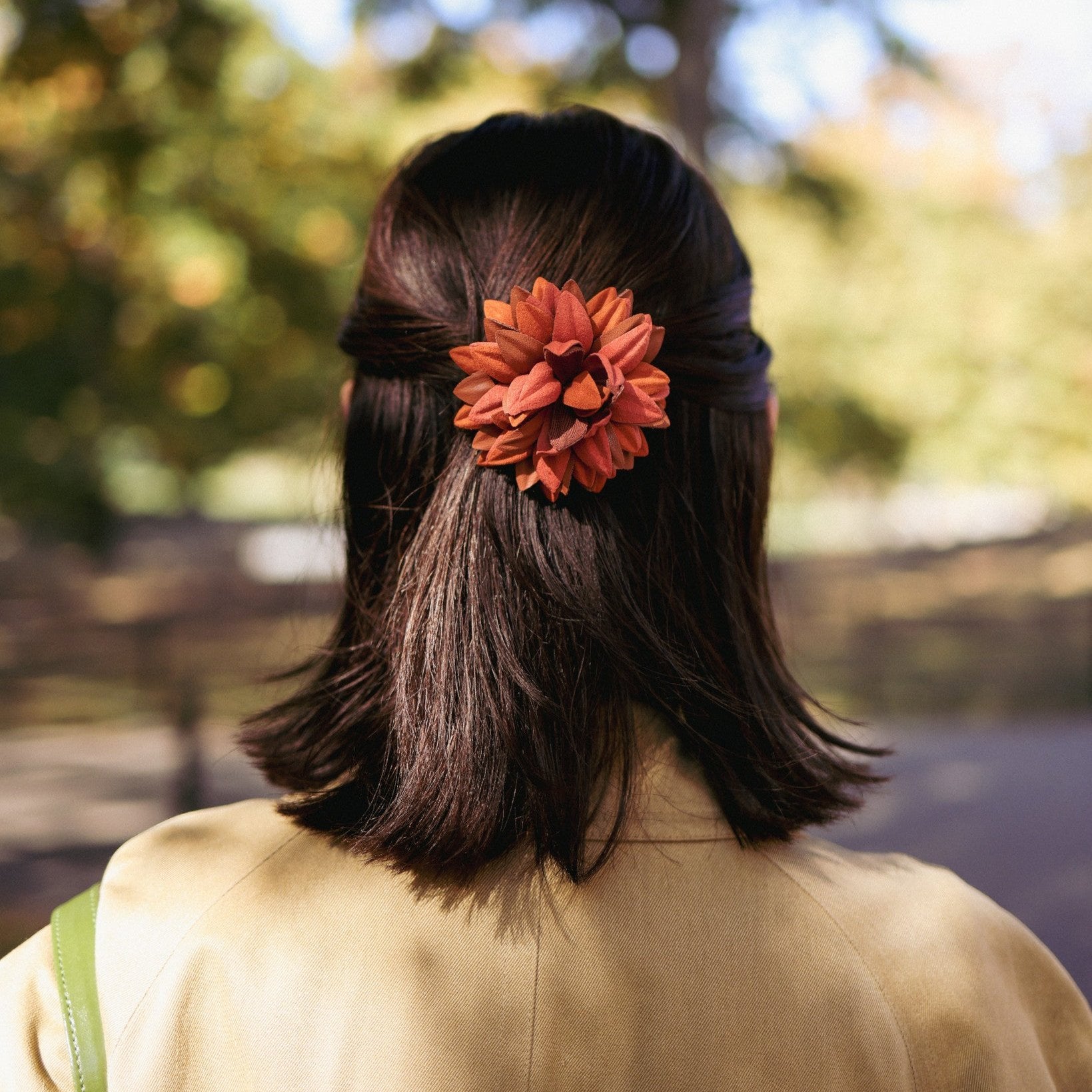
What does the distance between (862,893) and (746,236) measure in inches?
383

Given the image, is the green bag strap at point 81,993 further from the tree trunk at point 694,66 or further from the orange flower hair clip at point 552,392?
the tree trunk at point 694,66

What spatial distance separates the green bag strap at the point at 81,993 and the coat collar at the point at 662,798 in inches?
18.4

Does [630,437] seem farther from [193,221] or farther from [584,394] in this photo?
[193,221]

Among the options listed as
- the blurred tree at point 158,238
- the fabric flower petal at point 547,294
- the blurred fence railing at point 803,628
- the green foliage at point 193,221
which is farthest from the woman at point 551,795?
the blurred fence railing at point 803,628

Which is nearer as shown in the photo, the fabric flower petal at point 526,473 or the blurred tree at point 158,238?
the fabric flower petal at point 526,473

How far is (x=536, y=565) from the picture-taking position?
100 cm

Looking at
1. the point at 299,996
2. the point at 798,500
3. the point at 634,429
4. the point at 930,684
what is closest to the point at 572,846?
the point at 299,996

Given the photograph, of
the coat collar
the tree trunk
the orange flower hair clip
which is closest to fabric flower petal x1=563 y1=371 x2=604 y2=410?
the orange flower hair clip

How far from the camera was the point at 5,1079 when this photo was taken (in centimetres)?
97

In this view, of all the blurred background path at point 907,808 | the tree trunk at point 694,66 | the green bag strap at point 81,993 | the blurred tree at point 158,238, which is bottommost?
the blurred background path at point 907,808

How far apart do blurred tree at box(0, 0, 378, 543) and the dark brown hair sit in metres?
5.44

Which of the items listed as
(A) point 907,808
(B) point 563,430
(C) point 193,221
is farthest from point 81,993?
(C) point 193,221

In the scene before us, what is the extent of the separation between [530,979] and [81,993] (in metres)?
0.41

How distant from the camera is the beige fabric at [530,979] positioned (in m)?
0.92
